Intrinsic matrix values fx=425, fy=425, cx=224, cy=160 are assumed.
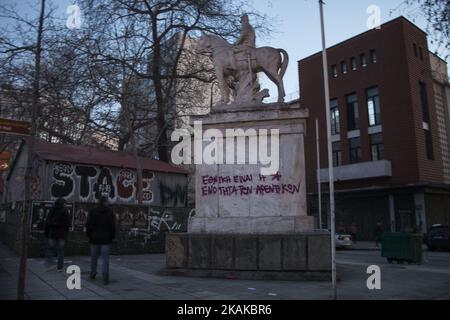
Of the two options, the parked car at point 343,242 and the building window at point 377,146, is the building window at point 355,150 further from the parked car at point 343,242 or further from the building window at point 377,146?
the parked car at point 343,242

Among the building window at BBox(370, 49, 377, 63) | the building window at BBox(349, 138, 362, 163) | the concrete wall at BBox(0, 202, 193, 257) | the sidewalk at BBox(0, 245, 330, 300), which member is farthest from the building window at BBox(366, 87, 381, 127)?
the sidewalk at BBox(0, 245, 330, 300)

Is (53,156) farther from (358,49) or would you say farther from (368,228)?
(358,49)

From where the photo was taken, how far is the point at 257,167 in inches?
424

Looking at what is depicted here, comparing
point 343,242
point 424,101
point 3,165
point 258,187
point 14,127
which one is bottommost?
point 343,242

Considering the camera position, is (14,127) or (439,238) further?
(439,238)

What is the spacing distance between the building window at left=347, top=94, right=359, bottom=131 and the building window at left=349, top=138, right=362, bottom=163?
1.24 metres

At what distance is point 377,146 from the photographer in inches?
1528

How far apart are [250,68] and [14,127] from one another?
657 cm

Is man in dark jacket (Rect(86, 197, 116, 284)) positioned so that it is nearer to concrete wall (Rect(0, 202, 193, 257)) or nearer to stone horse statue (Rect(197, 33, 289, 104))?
stone horse statue (Rect(197, 33, 289, 104))

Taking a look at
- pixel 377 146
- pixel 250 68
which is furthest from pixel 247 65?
pixel 377 146

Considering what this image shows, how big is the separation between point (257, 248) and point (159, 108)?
16124 millimetres

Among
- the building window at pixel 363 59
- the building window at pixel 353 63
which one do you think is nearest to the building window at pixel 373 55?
the building window at pixel 363 59

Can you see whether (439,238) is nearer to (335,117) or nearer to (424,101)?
(424,101)

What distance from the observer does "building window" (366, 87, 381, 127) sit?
38875 millimetres
